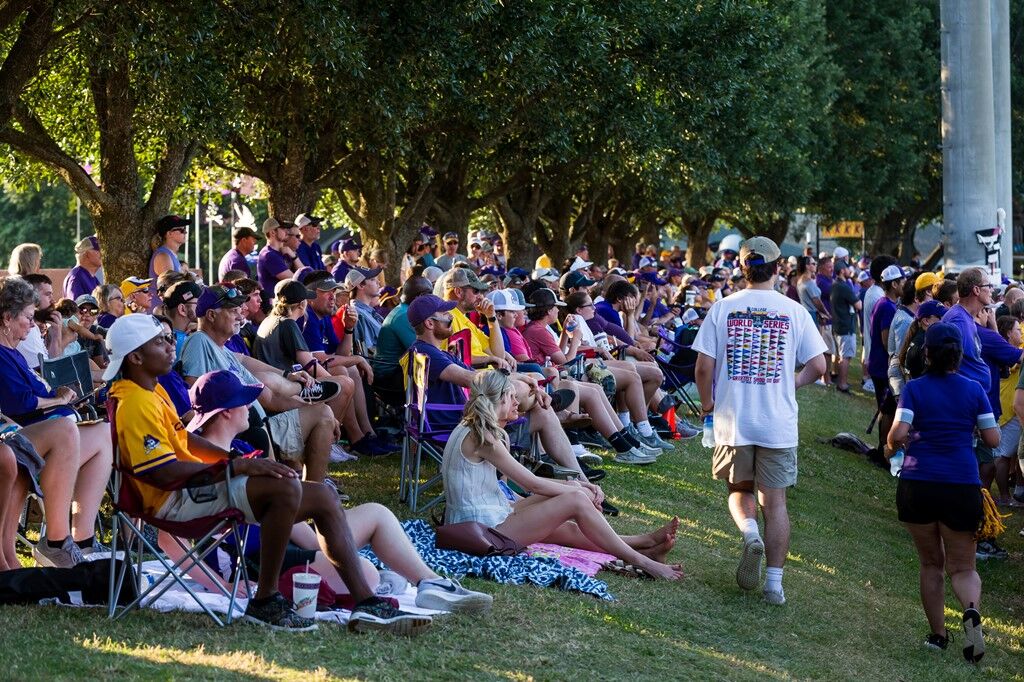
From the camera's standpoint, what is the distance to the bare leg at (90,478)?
749 centimetres

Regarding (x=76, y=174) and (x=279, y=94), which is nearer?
(x=76, y=174)

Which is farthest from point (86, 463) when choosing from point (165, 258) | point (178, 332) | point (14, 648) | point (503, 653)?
point (165, 258)

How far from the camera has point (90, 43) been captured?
11.6 meters

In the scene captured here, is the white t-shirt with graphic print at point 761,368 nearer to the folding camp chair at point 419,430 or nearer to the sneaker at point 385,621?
the folding camp chair at point 419,430

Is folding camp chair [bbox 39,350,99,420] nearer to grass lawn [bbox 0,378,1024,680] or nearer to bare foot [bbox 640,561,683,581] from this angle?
grass lawn [bbox 0,378,1024,680]

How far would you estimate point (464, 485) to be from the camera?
315 inches

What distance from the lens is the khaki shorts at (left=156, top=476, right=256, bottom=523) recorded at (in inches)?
Answer: 241

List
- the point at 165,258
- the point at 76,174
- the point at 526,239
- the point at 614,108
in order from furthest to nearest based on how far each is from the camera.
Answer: the point at 526,239
the point at 614,108
the point at 76,174
the point at 165,258

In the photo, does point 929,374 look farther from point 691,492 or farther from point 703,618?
point 691,492

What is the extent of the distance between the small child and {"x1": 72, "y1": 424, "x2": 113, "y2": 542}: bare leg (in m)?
1.54

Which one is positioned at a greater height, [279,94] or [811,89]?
[811,89]

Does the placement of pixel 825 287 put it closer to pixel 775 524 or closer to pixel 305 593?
pixel 775 524

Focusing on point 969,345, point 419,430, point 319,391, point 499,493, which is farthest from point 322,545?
point 969,345

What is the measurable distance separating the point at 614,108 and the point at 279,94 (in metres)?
5.21
